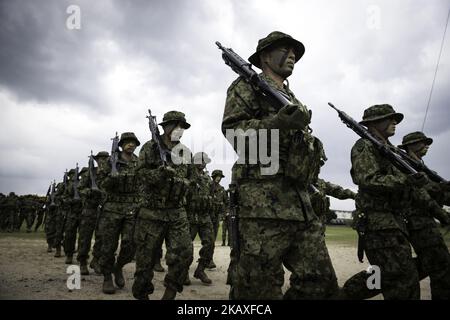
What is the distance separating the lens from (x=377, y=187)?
4.27 metres

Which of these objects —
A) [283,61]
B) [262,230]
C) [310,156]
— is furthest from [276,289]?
[283,61]

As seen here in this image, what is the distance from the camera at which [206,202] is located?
9609mm

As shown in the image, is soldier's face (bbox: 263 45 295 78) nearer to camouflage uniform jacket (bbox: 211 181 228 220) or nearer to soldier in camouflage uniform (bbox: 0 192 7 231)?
camouflage uniform jacket (bbox: 211 181 228 220)

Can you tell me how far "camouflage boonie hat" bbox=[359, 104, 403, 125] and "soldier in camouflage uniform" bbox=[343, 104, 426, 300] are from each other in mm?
13

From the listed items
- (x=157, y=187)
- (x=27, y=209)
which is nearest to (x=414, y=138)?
(x=157, y=187)

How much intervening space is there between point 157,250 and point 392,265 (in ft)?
10.8

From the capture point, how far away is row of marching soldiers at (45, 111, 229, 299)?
17.0ft

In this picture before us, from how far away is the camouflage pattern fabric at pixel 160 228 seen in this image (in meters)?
5.11

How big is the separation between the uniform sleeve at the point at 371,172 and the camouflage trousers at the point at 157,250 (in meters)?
2.71

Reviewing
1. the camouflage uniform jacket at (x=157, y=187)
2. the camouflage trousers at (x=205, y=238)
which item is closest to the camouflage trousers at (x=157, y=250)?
the camouflage uniform jacket at (x=157, y=187)

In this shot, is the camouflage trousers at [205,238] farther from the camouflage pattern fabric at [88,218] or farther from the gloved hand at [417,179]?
the gloved hand at [417,179]

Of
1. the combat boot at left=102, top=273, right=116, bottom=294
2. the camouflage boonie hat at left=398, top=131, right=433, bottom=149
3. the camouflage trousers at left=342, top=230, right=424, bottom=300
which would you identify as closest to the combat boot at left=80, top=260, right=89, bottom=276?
the combat boot at left=102, top=273, right=116, bottom=294
